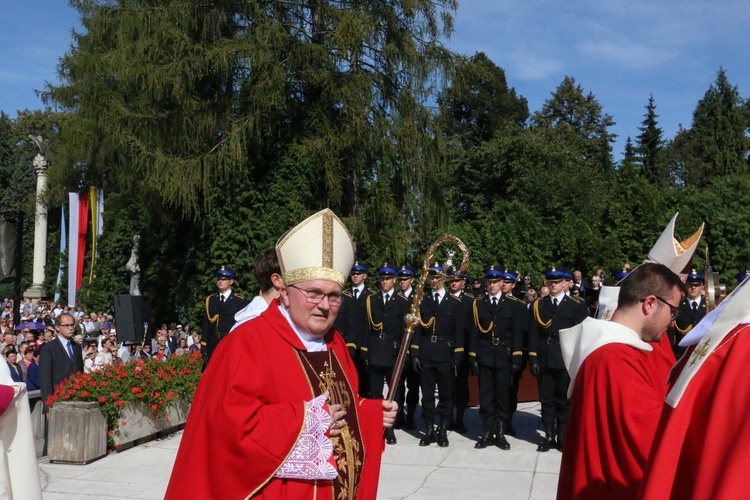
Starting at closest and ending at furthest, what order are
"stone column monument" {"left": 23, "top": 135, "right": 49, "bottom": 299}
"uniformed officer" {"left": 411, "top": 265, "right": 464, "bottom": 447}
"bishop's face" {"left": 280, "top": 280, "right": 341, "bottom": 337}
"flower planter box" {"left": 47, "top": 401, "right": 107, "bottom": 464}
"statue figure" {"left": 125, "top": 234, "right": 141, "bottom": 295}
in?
"bishop's face" {"left": 280, "top": 280, "right": 341, "bottom": 337} → "flower planter box" {"left": 47, "top": 401, "right": 107, "bottom": 464} → "uniformed officer" {"left": 411, "top": 265, "right": 464, "bottom": 447} → "statue figure" {"left": 125, "top": 234, "right": 141, "bottom": 295} → "stone column monument" {"left": 23, "top": 135, "right": 49, "bottom": 299}

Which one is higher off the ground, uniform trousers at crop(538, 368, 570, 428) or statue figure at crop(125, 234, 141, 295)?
statue figure at crop(125, 234, 141, 295)

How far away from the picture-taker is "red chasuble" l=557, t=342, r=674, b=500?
3266mm

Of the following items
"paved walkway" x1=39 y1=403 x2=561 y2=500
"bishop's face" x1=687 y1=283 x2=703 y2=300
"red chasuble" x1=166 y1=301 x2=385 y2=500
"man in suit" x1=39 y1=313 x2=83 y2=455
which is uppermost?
"bishop's face" x1=687 y1=283 x2=703 y2=300

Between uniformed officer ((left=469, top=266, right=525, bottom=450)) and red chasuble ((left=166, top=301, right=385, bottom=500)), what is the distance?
22.6 ft

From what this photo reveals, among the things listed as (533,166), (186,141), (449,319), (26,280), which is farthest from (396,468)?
(26,280)

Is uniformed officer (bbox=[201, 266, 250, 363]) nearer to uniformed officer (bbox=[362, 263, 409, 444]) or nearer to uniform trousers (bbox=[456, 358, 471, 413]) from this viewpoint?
uniformed officer (bbox=[362, 263, 409, 444])

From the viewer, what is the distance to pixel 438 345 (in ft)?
35.7

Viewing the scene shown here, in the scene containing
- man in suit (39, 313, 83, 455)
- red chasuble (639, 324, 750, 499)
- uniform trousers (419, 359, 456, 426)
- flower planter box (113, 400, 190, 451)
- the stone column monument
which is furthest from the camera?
the stone column monument

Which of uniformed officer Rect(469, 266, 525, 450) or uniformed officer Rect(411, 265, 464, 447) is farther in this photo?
uniformed officer Rect(411, 265, 464, 447)

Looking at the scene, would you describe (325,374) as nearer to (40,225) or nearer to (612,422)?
(612,422)

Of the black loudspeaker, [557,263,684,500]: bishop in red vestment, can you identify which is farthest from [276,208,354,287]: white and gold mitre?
the black loudspeaker

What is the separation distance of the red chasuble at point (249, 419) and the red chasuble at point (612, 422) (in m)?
1.05

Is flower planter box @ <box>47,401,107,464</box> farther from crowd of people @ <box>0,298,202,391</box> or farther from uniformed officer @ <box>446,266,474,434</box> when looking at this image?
uniformed officer @ <box>446,266,474,434</box>

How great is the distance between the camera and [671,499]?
6.57 ft
